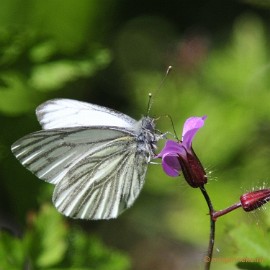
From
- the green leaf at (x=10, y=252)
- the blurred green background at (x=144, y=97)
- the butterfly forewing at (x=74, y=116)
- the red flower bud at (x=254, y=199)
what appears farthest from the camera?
the blurred green background at (x=144, y=97)

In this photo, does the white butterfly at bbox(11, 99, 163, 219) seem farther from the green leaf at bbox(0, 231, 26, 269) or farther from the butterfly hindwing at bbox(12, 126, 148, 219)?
the green leaf at bbox(0, 231, 26, 269)

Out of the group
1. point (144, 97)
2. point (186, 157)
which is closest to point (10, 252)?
point (186, 157)

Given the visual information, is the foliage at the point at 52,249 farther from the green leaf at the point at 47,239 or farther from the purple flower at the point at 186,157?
the purple flower at the point at 186,157

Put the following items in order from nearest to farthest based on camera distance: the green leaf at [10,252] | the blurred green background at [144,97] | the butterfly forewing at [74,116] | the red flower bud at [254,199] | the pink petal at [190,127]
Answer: the red flower bud at [254,199]
the pink petal at [190,127]
the green leaf at [10,252]
the butterfly forewing at [74,116]
the blurred green background at [144,97]

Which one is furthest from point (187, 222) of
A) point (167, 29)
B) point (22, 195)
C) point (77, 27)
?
point (167, 29)

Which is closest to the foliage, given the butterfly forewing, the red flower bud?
the butterfly forewing

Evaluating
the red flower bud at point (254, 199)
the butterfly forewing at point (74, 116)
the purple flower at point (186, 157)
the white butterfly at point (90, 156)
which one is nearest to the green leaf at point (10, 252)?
the white butterfly at point (90, 156)

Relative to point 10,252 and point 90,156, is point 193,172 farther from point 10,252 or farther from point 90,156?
point 10,252

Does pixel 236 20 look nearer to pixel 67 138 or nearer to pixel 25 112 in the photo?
pixel 25 112
